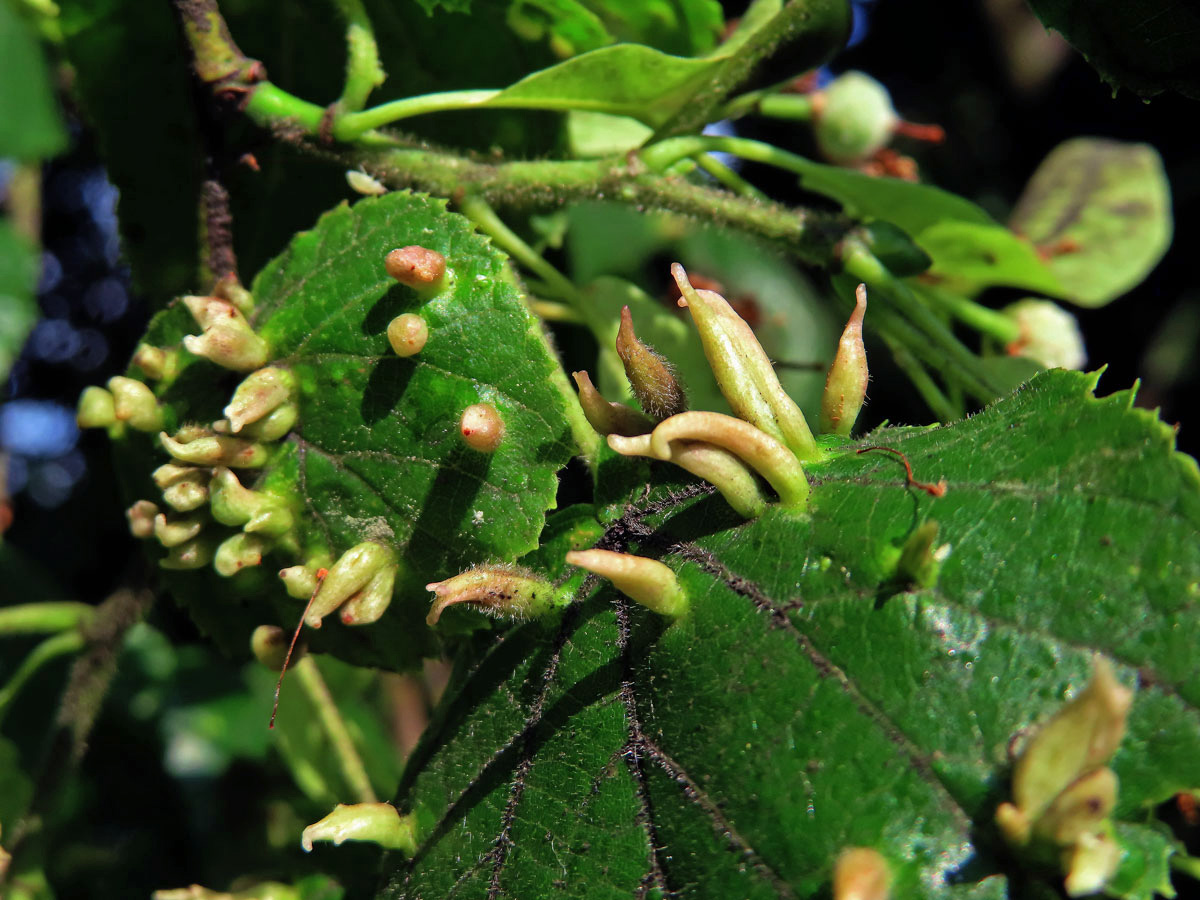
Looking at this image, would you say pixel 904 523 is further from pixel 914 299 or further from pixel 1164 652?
pixel 914 299

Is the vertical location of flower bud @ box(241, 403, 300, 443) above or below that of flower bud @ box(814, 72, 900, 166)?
below

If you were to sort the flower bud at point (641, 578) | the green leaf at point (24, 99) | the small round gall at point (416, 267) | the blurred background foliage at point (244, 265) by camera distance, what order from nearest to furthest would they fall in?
the flower bud at point (641, 578)
the small round gall at point (416, 267)
the blurred background foliage at point (244, 265)
the green leaf at point (24, 99)

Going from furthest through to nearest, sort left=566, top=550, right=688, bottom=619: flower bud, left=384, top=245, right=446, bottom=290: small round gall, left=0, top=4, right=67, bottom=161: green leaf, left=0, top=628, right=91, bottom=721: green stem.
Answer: left=0, top=4, right=67, bottom=161: green leaf → left=0, top=628, right=91, bottom=721: green stem → left=384, top=245, right=446, bottom=290: small round gall → left=566, top=550, right=688, bottom=619: flower bud

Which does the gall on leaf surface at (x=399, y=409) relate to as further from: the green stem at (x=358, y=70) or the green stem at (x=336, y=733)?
the green stem at (x=336, y=733)

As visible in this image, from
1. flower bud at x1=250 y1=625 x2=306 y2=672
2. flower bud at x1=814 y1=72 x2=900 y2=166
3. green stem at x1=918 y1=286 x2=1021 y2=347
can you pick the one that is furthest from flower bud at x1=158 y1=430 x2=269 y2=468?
flower bud at x1=814 y1=72 x2=900 y2=166

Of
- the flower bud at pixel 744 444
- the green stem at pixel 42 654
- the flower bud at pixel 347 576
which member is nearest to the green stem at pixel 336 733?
the green stem at pixel 42 654

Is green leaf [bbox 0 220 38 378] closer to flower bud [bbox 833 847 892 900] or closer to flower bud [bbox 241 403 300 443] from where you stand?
flower bud [bbox 241 403 300 443]
